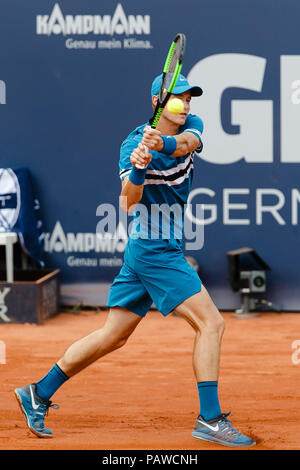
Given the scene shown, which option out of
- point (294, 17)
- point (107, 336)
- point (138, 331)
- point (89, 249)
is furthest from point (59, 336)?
point (294, 17)

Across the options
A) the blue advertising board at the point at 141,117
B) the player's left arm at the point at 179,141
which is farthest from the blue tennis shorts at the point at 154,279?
the blue advertising board at the point at 141,117

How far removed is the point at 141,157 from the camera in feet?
11.0

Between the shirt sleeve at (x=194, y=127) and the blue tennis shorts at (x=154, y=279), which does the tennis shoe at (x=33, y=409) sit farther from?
the shirt sleeve at (x=194, y=127)

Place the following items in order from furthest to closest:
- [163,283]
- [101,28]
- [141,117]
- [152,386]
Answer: [141,117], [101,28], [152,386], [163,283]

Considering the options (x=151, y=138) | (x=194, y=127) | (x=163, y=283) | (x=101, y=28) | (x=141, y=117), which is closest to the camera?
(x=151, y=138)

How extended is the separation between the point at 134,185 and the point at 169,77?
564 mm

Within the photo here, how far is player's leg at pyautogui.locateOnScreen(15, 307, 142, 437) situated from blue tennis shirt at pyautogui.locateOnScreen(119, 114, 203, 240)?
0.39 m

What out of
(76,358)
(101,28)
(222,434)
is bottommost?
(222,434)

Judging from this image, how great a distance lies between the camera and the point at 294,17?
23.4ft

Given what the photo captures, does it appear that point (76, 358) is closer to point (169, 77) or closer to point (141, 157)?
point (141, 157)

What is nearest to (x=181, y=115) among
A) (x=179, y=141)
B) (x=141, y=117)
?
(x=179, y=141)

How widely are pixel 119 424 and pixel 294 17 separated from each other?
14.6 ft

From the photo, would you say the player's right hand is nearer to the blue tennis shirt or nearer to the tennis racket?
the tennis racket

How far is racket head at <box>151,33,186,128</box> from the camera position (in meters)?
3.41
